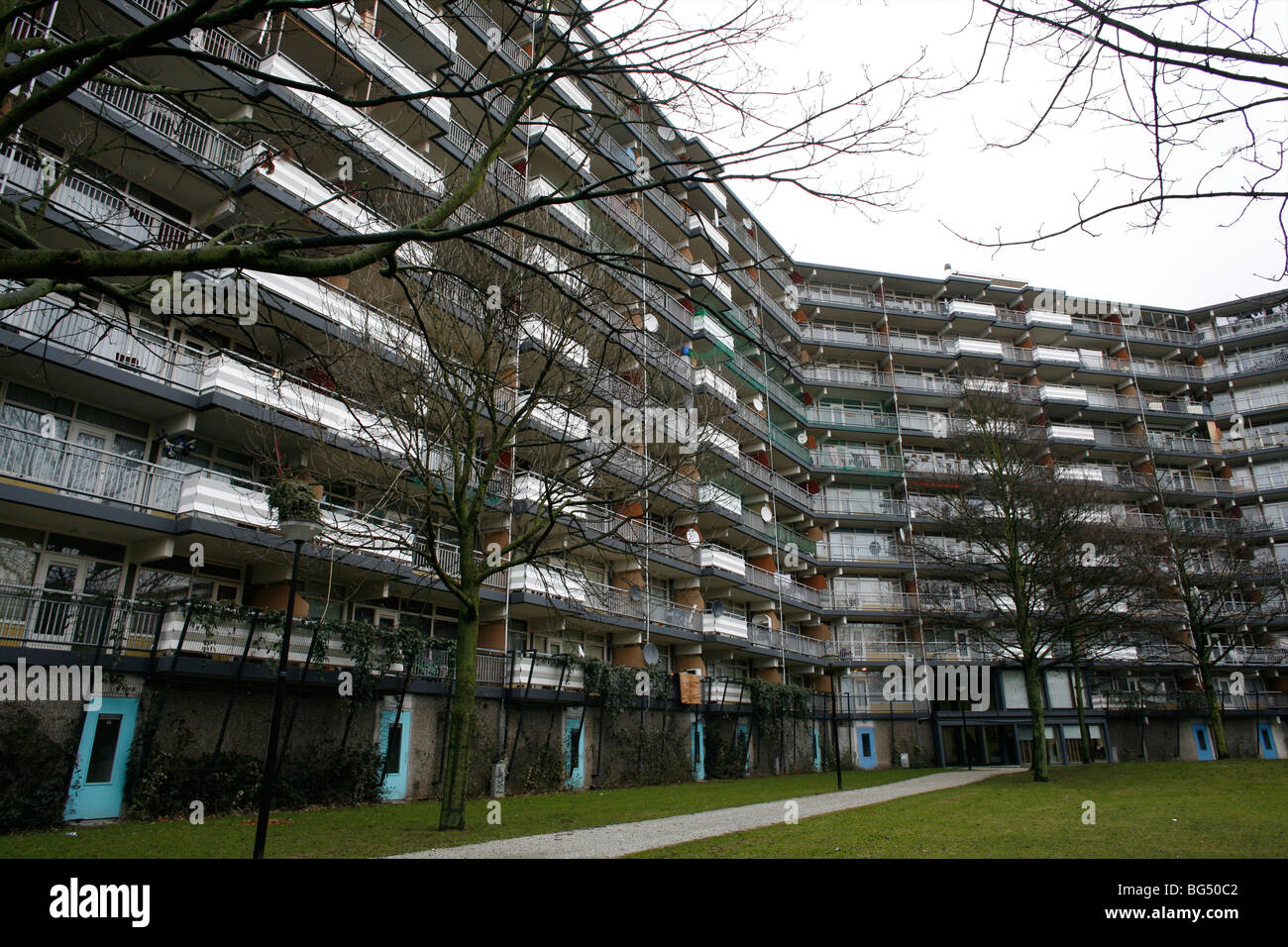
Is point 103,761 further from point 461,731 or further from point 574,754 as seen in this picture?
point 574,754

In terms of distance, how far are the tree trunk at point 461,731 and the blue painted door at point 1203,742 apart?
4567cm

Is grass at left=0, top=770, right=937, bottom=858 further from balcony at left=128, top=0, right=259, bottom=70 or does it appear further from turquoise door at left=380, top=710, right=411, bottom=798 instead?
balcony at left=128, top=0, right=259, bottom=70

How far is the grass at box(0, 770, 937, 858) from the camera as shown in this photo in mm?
9445

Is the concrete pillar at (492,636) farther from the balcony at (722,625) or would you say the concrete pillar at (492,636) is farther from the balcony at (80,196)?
the balcony at (80,196)

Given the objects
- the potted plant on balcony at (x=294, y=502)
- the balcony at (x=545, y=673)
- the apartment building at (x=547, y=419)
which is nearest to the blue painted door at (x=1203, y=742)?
Answer: the apartment building at (x=547, y=419)

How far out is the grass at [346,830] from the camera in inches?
372

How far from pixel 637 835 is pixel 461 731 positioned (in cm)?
329

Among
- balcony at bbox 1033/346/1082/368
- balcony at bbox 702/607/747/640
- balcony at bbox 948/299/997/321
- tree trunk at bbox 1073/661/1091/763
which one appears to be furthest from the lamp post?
balcony at bbox 1033/346/1082/368

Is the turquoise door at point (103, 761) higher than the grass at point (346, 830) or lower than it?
higher

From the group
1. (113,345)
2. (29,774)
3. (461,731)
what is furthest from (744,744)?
(113,345)

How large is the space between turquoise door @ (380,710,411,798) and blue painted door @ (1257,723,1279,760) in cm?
4928

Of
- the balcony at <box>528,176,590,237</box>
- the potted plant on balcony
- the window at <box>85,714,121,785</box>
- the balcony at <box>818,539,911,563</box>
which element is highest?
the balcony at <box>528,176,590,237</box>

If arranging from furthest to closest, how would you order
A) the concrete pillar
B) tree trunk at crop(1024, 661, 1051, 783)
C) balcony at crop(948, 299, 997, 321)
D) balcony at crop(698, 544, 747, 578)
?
balcony at crop(948, 299, 997, 321) → balcony at crop(698, 544, 747, 578) → tree trunk at crop(1024, 661, 1051, 783) → the concrete pillar
